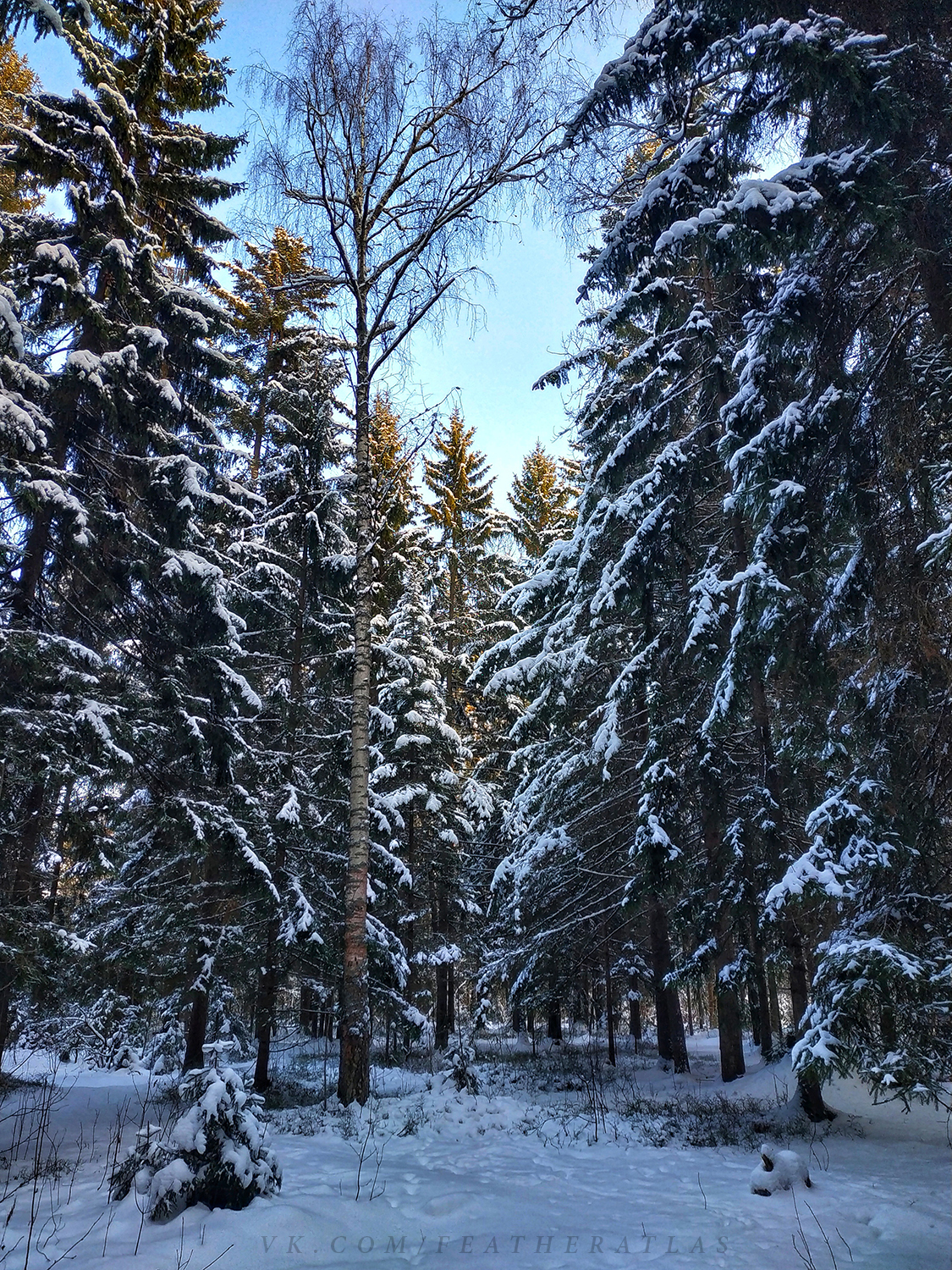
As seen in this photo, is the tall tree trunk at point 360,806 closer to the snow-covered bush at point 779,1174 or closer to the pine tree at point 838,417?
the pine tree at point 838,417

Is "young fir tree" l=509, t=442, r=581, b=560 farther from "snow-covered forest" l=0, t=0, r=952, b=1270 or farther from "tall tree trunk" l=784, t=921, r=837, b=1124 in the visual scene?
"tall tree trunk" l=784, t=921, r=837, b=1124

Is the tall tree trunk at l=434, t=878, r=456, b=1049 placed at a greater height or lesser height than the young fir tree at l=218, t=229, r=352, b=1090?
lesser

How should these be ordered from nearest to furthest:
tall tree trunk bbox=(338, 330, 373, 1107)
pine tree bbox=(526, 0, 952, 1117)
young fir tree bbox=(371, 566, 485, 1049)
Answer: pine tree bbox=(526, 0, 952, 1117) → tall tree trunk bbox=(338, 330, 373, 1107) → young fir tree bbox=(371, 566, 485, 1049)

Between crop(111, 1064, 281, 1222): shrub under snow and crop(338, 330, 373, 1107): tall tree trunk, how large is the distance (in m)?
3.35

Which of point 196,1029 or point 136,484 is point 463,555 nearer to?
point 136,484

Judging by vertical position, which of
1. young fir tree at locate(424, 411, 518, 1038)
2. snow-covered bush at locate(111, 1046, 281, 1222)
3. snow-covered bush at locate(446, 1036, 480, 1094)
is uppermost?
young fir tree at locate(424, 411, 518, 1038)

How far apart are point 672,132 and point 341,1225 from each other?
34.1 feet

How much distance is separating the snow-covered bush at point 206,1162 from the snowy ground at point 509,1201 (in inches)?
4.9

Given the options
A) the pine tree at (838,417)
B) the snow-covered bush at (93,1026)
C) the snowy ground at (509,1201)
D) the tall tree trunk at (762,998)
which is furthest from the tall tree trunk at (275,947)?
the pine tree at (838,417)

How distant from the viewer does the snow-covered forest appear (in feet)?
17.2

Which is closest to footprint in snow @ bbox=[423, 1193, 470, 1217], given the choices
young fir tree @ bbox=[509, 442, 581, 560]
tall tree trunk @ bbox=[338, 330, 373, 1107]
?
tall tree trunk @ bbox=[338, 330, 373, 1107]

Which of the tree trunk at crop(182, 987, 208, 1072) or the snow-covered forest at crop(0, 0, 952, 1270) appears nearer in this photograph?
the snow-covered forest at crop(0, 0, 952, 1270)

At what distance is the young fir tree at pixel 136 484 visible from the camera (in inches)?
329

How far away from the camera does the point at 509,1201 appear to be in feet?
17.4
